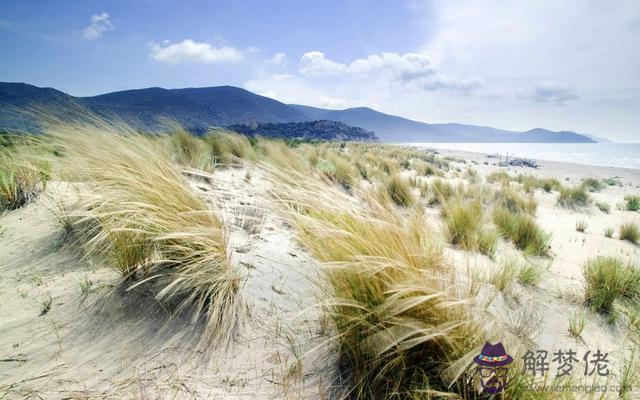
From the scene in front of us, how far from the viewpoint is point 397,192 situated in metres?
5.82

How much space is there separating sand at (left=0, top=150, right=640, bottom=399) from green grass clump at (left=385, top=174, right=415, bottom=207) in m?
3.02

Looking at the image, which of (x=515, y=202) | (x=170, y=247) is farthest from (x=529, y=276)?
(x=515, y=202)

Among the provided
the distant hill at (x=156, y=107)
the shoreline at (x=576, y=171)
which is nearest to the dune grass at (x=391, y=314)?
the distant hill at (x=156, y=107)

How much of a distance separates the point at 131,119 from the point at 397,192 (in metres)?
4.73

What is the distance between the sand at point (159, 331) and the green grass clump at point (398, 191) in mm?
3016

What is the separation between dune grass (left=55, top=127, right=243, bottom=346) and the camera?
1.57 meters

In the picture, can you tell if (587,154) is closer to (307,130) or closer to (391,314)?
(307,130)

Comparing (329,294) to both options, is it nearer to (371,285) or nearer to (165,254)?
(371,285)

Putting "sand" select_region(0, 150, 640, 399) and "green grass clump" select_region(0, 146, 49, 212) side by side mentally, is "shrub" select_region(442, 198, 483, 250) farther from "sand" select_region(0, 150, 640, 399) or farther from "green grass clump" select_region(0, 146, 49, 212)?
"green grass clump" select_region(0, 146, 49, 212)

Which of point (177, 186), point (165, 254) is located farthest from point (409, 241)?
point (177, 186)

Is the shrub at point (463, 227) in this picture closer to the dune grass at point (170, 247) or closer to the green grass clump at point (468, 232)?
the green grass clump at point (468, 232)

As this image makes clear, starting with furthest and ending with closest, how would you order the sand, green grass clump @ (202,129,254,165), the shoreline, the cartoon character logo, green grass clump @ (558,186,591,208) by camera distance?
1. the shoreline
2. green grass clump @ (558,186,591,208)
3. green grass clump @ (202,129,254,165)
4. the sand
5. the cartoon character logo

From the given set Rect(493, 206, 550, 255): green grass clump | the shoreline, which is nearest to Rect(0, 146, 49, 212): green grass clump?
Rect(493, 206, 550, 255): green grass clump

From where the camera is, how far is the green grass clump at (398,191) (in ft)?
18.0
